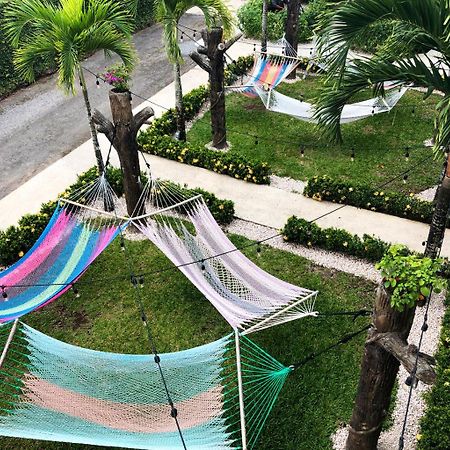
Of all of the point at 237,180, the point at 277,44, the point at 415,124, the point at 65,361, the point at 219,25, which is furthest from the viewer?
the point at 277,44

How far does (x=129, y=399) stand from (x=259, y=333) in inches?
84.2

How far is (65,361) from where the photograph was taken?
18.1 feet

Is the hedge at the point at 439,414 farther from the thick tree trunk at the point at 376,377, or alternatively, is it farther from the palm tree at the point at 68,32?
the palm tree at the point at 68,32

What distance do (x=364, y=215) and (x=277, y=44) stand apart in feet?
27.6

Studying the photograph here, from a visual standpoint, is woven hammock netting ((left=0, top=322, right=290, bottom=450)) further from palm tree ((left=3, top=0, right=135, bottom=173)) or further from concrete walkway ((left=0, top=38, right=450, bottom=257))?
palm tree ((left=3, top=0, right=135, bottom=173))

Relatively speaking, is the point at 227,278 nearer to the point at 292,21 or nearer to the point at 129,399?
the point at 129,399

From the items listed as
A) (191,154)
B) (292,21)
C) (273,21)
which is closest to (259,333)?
(191,154)

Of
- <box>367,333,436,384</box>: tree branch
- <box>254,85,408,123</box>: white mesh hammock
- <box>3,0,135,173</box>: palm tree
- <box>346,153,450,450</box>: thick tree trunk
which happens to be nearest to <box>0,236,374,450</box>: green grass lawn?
<box>346,153,450,450</box>: thick tree trunk

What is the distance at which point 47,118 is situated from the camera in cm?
1250

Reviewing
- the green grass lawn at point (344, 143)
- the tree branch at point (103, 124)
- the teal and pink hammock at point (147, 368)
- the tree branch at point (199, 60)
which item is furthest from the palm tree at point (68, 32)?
the green grass lawn at point (344, 143)

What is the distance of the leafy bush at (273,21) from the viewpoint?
15.8 meters

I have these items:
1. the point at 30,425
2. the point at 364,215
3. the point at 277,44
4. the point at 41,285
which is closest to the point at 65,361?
the point at 30,425

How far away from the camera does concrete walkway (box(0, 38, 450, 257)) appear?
8.36 m

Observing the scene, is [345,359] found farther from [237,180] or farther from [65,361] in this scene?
[237,180]
